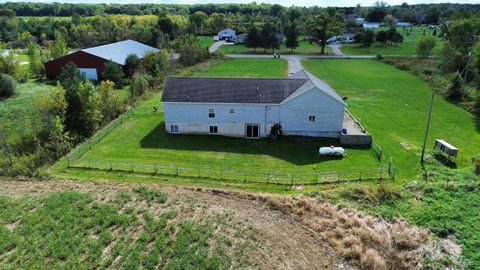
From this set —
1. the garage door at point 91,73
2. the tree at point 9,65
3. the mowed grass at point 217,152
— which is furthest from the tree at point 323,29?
the tree at point 9,65

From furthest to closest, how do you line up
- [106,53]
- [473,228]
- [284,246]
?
1. [106,53]
2. [473,228]
3. [284,246]

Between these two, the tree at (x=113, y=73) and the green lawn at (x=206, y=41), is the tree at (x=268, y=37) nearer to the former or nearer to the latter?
the green lawn at (x=206, y=41)

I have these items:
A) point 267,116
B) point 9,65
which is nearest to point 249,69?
point 267,116

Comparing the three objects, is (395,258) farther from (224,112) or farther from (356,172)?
(224,112)

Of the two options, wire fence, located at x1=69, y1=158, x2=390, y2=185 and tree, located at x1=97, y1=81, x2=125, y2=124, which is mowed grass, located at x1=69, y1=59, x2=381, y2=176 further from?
tree, located at x1=97, y1=81, x2=125, y2=124

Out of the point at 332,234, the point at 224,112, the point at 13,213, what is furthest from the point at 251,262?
the point at 224,112

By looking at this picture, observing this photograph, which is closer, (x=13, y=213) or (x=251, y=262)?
(x=251, y=262)
